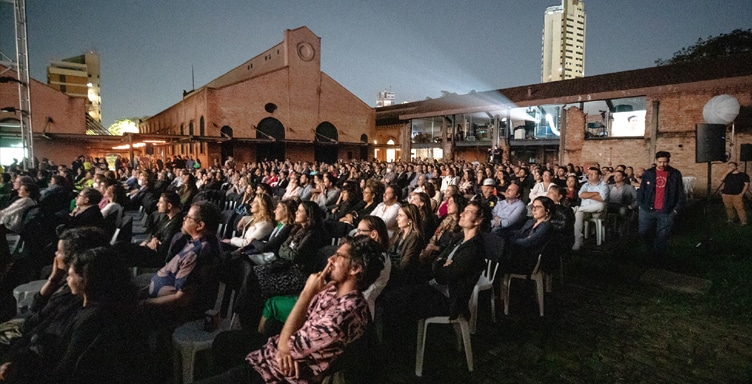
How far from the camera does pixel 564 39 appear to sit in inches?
3430

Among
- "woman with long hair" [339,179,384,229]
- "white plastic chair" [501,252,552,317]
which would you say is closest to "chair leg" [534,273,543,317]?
"white plastic chair" [501,252,552,317]

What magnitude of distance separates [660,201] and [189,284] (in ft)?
20.6

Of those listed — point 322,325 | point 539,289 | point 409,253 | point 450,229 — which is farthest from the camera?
point 450,229

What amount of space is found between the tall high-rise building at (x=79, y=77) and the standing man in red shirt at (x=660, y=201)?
71657 millimetres

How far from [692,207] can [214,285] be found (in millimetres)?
13716

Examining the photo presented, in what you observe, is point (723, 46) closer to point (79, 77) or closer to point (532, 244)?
point (532, 244)

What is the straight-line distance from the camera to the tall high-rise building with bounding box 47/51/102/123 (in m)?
65.4

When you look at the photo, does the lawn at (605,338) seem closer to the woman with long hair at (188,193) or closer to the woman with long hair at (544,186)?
the woman with long hair at (544,186)

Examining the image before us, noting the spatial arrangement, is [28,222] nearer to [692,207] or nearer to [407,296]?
[407,296]

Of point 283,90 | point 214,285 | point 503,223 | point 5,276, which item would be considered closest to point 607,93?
point 503,223

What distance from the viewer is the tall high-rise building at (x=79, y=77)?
65.4 metres

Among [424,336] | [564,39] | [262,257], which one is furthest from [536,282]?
[564,39]

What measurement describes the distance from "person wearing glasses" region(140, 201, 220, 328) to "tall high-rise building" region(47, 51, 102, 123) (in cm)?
7033

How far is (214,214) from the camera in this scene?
3.29 metres
